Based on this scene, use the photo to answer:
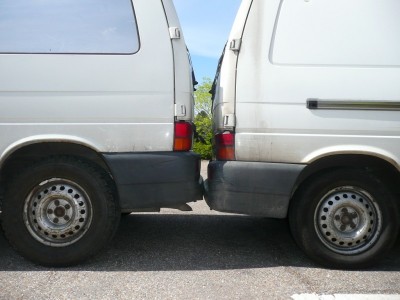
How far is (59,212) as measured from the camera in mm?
3502

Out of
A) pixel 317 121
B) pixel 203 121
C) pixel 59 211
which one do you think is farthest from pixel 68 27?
pixel 203 121

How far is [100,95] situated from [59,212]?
0.98 metres

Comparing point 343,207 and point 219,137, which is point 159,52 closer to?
point 219,137

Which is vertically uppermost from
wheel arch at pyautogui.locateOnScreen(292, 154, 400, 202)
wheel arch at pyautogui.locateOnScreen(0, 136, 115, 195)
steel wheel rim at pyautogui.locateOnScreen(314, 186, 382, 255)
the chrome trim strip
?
the chrome trim strip

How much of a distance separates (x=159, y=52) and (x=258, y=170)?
122cm

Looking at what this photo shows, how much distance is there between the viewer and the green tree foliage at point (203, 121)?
16.8 feet

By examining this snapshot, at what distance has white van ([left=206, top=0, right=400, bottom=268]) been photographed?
3451 mm

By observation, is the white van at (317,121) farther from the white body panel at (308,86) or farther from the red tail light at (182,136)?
the red tail light at (182,136)

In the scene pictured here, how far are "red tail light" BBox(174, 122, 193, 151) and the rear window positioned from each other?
69 cm

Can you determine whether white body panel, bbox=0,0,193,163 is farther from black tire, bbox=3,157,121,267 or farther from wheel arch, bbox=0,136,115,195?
black tire, bbox=3,157,121,267

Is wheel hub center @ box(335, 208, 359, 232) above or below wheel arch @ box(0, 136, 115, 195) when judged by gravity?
below

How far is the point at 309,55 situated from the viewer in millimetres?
3482

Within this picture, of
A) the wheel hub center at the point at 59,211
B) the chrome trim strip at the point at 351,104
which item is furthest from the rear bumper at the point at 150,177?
the chrome trim strip at the point at 351,104

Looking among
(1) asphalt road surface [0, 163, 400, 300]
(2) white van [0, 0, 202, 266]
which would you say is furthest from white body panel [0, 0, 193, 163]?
(1) asphalt road surface [0, 163, 400, 300]
